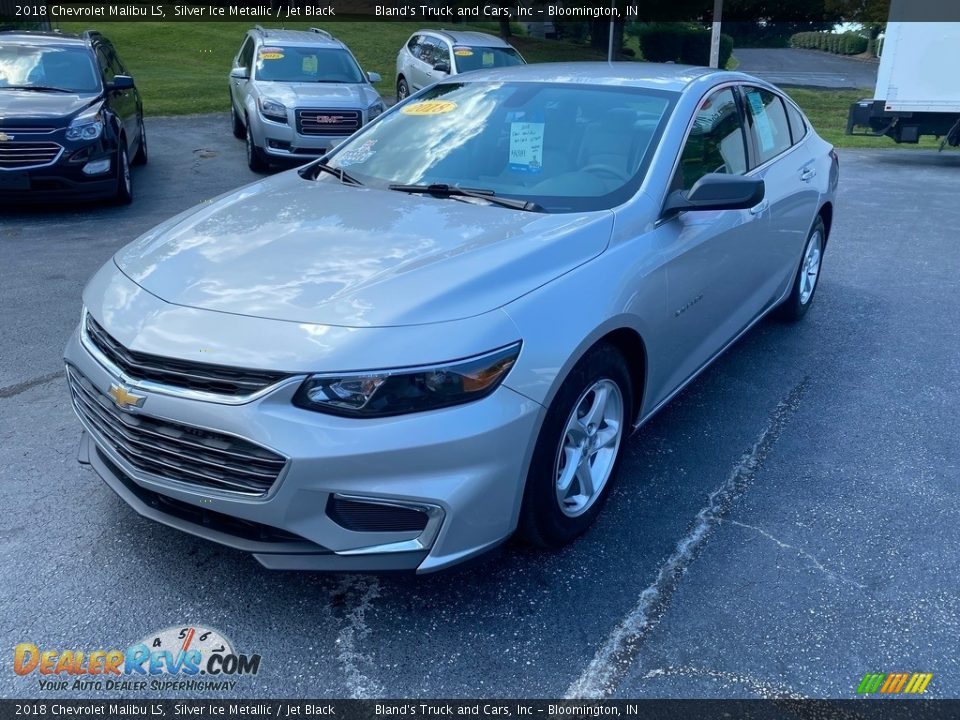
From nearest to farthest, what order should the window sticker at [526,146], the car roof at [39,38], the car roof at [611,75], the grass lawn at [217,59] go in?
the window sticker at [526,146]
the car roof at [611,75]
the car roof at [39,38]
the grass lawn at [217,59]

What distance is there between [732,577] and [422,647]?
1170mm

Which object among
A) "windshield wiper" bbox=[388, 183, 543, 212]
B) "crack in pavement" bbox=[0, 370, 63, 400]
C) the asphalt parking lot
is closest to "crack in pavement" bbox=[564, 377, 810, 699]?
the asphalt parking lot

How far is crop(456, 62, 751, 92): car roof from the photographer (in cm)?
427

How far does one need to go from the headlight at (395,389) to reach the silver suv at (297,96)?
7.93 metres

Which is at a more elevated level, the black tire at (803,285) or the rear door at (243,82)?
the rear door at (243,82)

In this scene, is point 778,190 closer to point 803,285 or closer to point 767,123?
point 767,123

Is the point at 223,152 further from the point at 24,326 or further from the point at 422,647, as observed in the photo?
the point at 422,647

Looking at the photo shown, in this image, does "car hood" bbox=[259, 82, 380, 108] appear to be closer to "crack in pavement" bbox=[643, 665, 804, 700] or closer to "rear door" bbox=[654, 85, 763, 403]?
"rear door" bbox=[654, 85, 763, 403]

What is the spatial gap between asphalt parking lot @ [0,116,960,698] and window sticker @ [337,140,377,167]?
1876 millimetres

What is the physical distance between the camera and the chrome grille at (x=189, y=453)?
2.55 metres

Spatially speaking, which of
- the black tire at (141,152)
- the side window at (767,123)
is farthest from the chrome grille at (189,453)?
the black tire at (141,152)

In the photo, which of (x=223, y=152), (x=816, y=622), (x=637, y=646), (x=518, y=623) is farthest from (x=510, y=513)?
(x=223, y=152)

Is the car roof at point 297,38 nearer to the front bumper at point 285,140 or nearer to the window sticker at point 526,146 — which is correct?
the front bumper at point 285,140

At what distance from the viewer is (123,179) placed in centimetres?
900
